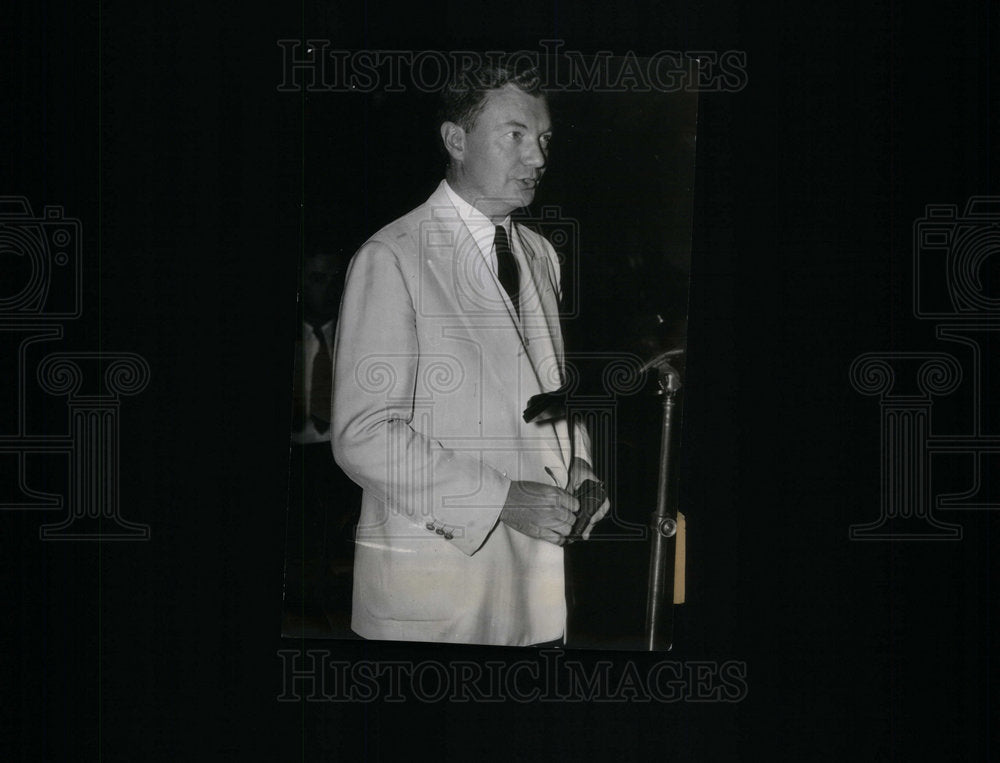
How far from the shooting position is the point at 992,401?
2246 mm

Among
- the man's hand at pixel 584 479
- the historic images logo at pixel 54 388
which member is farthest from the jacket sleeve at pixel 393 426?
the historic images logo at pixel 54 388

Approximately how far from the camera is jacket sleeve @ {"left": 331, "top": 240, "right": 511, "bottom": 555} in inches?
83.1

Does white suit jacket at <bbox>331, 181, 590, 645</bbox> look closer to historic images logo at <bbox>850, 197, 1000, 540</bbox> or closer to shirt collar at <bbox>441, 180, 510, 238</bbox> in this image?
shirt collar at <bbox>441, 180, 510, 238</bbox>

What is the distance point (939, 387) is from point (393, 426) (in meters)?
1.23

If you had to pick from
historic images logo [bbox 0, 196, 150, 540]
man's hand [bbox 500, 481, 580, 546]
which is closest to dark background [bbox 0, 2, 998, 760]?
historic images logo [bbox 0, 196, 150, 540]

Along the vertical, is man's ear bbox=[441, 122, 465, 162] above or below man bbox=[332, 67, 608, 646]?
above

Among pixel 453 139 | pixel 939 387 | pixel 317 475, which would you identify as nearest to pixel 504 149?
pixel 453 139

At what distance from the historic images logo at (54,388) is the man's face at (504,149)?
34.3 inches

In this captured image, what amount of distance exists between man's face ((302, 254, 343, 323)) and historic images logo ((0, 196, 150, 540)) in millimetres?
437

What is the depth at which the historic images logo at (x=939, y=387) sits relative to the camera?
2.24m

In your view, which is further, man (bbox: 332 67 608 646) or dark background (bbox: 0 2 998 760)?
dark background (bbox: 0 2 998 760)

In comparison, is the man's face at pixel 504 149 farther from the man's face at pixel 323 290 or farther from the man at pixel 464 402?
the man's face at pixel 323 290

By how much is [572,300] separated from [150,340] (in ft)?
3.17

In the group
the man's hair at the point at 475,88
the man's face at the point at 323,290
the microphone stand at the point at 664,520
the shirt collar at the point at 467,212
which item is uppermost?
the man's hair at the point at 475,88
